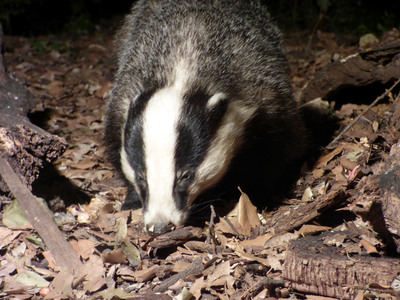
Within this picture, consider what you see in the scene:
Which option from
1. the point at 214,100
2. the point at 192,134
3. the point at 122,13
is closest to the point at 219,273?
the point at 192,134

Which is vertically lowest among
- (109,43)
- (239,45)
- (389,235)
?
(109,43)

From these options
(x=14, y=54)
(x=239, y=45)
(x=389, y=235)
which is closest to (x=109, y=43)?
(x=14, y=54)

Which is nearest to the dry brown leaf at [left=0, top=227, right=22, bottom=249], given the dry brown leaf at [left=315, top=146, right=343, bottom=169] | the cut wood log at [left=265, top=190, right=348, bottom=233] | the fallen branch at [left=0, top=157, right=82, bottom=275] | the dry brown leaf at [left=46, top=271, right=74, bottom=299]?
the fallen branch at [left=0, top=157, right=82, bottom=275]

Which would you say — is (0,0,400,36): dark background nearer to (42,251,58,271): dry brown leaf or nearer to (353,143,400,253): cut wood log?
(353,143,400,253): cut wood log

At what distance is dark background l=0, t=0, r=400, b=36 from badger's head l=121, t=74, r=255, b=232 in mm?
5482

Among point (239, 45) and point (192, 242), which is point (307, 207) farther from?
point (239, 45)

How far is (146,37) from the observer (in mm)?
4680

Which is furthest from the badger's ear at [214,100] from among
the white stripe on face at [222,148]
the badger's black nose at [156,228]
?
the badger's black nose at [156,228]

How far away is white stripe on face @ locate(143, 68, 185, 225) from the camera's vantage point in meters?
3.41

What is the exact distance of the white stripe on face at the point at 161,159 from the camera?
341 centimetres

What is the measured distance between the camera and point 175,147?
3424 mm

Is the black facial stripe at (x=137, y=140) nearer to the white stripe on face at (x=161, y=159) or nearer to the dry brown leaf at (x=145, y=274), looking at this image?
the white stripe on face at (x=161, y=159)

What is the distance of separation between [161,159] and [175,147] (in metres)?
0.12

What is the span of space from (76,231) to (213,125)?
4.26ft
